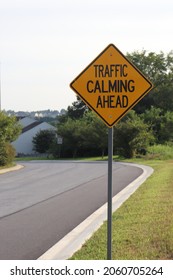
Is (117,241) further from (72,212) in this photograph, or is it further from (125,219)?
(72,212)

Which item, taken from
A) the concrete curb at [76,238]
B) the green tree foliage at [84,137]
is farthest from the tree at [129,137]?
the concrete curb at [76,238]

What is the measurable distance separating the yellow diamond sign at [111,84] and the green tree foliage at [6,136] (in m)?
30.7

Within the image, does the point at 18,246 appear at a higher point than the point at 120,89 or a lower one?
lower

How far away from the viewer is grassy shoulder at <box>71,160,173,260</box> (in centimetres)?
815

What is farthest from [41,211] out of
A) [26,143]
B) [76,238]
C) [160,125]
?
[26,143]

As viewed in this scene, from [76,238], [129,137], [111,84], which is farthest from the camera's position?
[129,137]

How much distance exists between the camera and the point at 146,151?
52.7 metres

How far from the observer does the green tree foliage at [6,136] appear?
37750mm

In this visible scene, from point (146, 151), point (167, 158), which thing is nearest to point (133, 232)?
point (167, 158)

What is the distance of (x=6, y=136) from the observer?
38156 mm

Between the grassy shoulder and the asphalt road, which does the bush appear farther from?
the grassy shoulder

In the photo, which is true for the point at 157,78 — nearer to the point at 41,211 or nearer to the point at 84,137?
the point at 84,137

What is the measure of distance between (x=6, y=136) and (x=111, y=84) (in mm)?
31564

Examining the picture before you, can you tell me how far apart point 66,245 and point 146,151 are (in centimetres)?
4381
